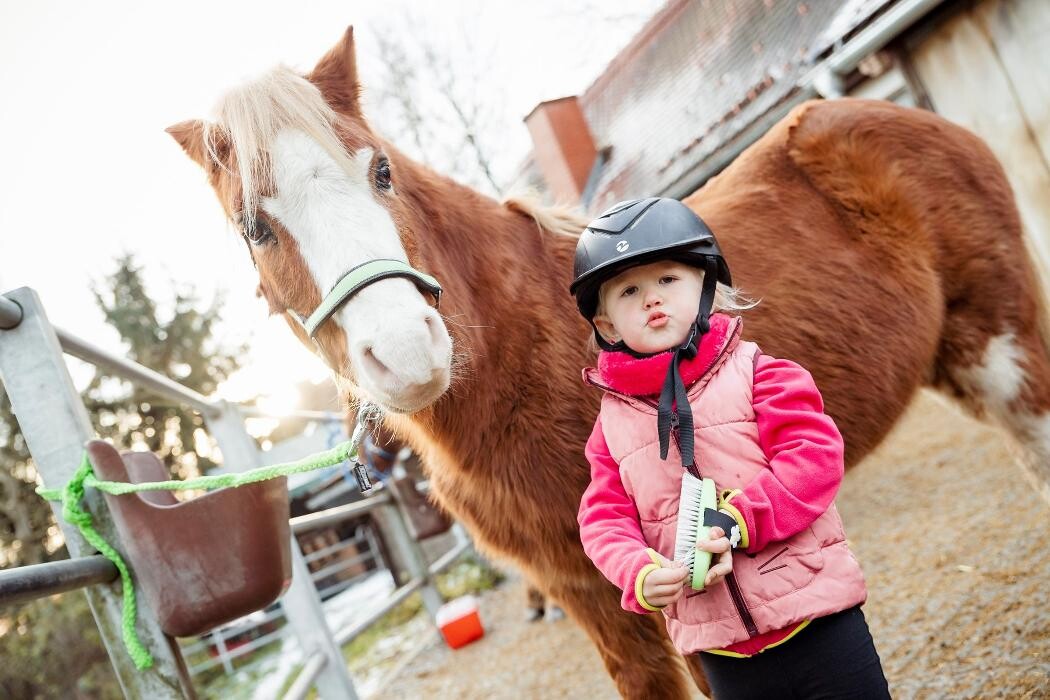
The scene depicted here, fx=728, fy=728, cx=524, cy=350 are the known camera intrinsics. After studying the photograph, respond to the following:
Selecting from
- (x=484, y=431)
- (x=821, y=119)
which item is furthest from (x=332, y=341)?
(x=821, y=119)

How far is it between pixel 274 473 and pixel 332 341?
0.35 meters

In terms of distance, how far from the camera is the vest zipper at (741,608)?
141 cm

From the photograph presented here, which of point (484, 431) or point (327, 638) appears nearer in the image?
point (484, 431)

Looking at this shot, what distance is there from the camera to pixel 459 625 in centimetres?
582

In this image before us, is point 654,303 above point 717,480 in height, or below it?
above

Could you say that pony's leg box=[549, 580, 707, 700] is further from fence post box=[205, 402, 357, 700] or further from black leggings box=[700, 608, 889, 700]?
fence post box=[205, 402, 357, 700]

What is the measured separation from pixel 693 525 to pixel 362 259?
91 centimetres

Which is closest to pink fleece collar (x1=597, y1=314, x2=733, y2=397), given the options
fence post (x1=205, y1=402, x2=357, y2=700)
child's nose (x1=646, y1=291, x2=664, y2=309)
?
child's nose (x1=646, y1=291, x2=664, y2=309)

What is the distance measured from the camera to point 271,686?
141 inches

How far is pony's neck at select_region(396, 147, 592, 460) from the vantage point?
6.69 ft

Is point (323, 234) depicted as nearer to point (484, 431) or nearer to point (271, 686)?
point (484, 431)

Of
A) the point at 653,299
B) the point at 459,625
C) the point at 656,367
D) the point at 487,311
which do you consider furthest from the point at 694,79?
the point at 656,367

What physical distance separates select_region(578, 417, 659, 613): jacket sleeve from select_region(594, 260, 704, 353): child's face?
0.80 feet

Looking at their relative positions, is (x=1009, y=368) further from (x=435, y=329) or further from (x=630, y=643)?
(x=435, y=329)
